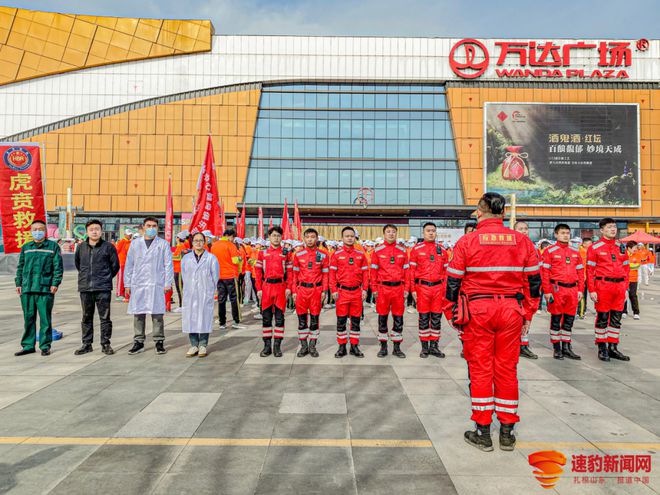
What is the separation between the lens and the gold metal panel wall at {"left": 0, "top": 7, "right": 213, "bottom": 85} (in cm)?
4238

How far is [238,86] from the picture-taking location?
1674 inches

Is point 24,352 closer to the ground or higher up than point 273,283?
closer to the ground

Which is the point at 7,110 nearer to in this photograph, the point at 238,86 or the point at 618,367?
the point at 238,86

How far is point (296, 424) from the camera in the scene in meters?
4.04

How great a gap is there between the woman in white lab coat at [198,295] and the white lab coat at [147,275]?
0.56m

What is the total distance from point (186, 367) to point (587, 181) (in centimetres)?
4676

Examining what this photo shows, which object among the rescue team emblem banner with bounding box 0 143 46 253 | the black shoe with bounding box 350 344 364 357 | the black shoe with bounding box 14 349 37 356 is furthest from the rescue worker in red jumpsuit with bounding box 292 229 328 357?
the rescue team emblem banner with bounding box 0 143 46 253

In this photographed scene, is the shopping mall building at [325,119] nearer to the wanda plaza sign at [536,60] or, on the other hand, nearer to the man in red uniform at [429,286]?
the wanda plaza sign at [536,60]

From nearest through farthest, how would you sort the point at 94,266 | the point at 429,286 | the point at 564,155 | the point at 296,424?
the point at 296,424, the point at 94,266, the point at 429,286, the point at 564,155

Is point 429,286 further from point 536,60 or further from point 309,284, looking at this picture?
point 536,60

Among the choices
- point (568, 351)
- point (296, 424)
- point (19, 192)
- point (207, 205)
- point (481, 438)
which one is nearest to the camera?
point (481, 438)

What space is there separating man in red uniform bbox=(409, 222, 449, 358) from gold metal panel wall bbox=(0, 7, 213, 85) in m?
42.9

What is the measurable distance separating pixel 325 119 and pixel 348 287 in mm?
38293

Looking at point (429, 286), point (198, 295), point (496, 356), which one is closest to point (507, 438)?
point (496, 356)
